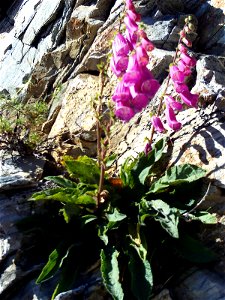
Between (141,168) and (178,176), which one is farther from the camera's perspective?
(141,168)

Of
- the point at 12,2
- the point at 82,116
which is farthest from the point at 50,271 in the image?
the point at 12,2

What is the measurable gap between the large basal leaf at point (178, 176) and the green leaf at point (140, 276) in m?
0.59

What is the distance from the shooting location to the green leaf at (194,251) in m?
3.90

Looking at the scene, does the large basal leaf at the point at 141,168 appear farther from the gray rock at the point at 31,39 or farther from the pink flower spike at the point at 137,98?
the gray rock at the point at 31,39

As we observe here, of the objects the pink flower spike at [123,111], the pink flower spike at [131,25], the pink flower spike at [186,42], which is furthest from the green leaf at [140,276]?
the pink flower spike at [186,42]

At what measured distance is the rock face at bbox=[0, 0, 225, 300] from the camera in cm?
425

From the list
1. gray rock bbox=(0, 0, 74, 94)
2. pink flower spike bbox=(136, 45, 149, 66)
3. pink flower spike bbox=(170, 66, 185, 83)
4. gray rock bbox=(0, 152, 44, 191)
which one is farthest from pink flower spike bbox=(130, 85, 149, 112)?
gray rock bbox=(0, 0, 74, 94)

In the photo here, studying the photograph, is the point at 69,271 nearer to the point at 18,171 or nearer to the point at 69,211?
the point at 69,211

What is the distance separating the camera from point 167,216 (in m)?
3.95

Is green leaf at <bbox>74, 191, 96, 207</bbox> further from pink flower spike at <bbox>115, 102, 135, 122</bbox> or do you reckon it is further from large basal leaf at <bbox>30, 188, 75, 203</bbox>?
pink flower spike at <bbox>115, 102, 135, 122</bbox>

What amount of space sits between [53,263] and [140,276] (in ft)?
2.30

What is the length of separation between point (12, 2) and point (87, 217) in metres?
6.58

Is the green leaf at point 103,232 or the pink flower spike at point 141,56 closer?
the pink flower spike at point 141,56

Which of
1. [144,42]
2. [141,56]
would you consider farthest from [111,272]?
[144,42]
